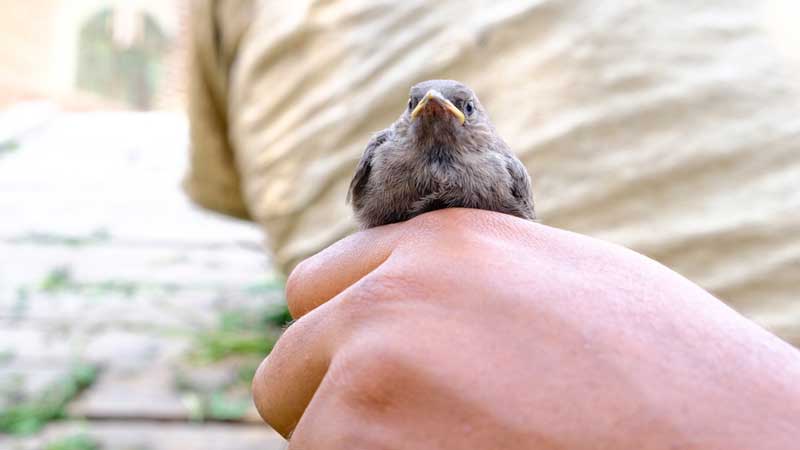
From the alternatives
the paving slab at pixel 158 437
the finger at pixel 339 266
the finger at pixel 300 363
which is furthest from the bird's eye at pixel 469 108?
the paving slab at pixel 158 437

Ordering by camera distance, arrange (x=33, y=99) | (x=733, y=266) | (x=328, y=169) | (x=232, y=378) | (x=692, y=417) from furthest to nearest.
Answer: (x=33, y=99), (x=232, y=378), (x=328, y=169), (x=733, y=266), (x=692, y=417)

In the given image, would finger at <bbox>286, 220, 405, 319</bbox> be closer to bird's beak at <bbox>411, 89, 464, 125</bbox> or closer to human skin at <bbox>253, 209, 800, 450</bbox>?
human skin at <bbox>253, 209, 800, 450</bbox>

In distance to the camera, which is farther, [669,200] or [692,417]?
[669,200]

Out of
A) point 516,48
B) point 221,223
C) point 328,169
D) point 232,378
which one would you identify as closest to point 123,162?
point 221,223

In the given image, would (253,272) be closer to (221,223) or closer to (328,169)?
(221,223)

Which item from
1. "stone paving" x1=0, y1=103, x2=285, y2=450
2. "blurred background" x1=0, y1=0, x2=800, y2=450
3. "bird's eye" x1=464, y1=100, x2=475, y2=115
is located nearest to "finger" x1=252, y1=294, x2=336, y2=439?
"bird's eye" x1=464, y1=100, x2=475, y2=115

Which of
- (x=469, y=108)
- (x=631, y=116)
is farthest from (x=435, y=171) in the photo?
(x=631, y=116)

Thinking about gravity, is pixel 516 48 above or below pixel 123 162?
above

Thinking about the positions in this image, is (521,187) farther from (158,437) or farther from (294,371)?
(158,437)
